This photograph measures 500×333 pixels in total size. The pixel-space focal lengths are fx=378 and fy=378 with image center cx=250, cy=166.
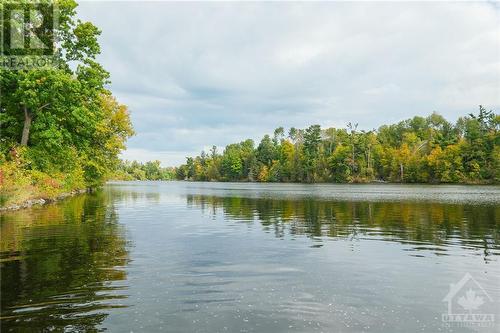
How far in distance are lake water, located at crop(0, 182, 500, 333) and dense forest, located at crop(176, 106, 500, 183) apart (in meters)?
107

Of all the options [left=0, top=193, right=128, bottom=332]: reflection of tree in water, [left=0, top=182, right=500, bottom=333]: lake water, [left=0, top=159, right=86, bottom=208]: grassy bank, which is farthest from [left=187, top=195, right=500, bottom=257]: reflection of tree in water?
[left=0, top=159, right=86, bottom=208]: grassy bank

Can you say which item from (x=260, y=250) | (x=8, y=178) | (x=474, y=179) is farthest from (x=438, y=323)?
(x=474, y=179)

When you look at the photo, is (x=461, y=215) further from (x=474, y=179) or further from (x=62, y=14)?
(x=474, y=179)

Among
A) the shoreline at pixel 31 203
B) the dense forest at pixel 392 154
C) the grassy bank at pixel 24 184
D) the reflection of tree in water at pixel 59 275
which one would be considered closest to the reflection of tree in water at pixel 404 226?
the reflection of tree in water at pixel 59 275

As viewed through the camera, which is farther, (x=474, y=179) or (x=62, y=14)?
(x=474, y=179)

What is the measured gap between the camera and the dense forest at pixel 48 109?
33688 mm

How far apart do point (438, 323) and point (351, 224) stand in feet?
57.4

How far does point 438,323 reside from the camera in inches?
351

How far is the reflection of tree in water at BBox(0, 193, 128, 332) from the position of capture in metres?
8.81

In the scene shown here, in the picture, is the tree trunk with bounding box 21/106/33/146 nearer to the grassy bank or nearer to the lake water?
the grassy bank

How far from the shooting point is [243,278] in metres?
12.5

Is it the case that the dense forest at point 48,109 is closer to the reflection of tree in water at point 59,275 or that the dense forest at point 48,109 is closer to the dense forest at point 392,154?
the reflection of tree in water at point 59,275

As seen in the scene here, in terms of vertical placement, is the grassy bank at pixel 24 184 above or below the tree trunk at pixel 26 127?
below

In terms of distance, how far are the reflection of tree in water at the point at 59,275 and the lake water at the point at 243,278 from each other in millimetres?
44
